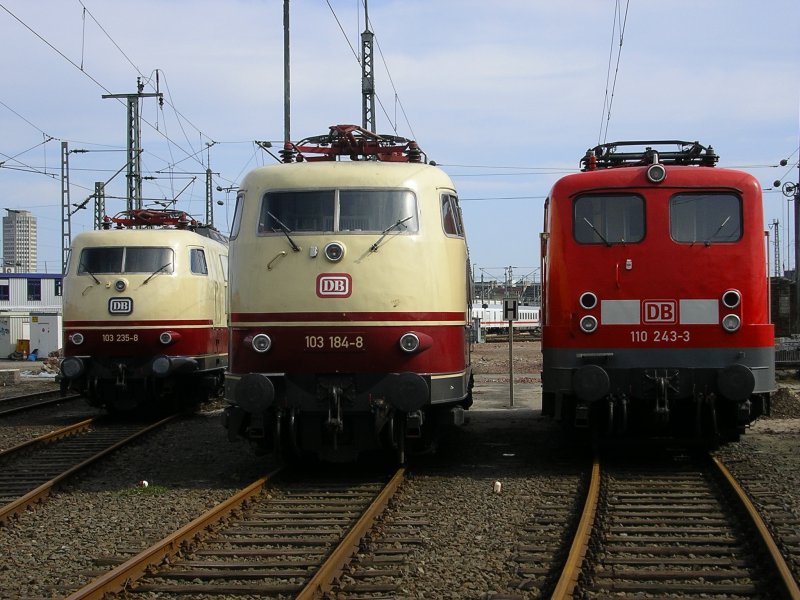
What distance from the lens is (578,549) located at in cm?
655

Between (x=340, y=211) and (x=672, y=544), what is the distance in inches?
181

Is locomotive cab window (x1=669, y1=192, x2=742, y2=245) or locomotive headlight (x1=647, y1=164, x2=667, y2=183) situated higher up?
locomotive headlight (x1=647, y1=164, x2=667, y2=183)

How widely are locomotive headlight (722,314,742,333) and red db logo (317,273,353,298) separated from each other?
3.86 metres

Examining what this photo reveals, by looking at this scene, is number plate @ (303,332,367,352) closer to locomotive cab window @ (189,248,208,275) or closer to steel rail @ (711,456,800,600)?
steel rail @ (711,456,800,600)

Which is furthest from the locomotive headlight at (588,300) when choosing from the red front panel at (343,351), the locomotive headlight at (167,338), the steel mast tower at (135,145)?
the steel mast tower at (135,145)

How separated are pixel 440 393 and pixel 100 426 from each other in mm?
7896

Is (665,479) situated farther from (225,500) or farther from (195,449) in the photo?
(195,449)

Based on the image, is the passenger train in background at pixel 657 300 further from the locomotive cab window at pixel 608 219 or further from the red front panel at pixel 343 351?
the red front panel at pixel 343 351

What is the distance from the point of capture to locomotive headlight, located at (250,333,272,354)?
31.2 ft

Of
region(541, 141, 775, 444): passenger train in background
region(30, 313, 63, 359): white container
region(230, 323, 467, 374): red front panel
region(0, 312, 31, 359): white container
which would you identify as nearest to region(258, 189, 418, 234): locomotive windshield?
region(230, 323, 467, 374): red front panel

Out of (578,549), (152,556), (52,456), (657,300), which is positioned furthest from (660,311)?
(52,456)

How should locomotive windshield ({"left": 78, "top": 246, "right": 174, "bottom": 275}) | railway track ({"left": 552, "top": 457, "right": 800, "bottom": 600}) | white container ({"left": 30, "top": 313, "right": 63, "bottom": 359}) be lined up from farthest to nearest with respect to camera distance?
1. white container ({"left": 30, "top": 313, "right": 63, "bottom": 359})
2. locomotive windshield ({"left": 78, "top": 246, "right": 174, "bottom": 275})
3. railway track ({"left": 552, "top": 457, "right": 800, "bottom": 600})

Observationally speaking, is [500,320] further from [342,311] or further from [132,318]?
[342,311]

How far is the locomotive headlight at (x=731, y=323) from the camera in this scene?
9852 millimetres
